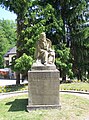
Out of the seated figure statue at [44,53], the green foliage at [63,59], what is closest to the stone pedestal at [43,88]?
the seated figure statue at [44,53]

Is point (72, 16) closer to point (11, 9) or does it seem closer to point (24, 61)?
point (11, 9)

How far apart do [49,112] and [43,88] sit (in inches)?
40.9

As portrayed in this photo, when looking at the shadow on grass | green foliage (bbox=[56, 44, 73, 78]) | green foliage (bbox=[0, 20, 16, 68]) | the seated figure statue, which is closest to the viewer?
Answer: the shadow on grass

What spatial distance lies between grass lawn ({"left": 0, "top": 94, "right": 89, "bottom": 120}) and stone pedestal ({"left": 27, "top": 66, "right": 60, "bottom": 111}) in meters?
0.42

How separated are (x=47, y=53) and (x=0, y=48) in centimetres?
4882

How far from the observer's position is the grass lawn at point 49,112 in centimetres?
888

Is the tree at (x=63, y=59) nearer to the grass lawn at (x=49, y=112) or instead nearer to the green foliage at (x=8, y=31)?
the grass lawn at (x=49, y=112)

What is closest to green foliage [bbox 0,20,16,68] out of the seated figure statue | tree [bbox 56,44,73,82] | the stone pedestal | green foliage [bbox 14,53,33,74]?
tree [bbox 56,44,73,82]

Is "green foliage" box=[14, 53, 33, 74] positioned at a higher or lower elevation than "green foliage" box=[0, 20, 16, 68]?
lower

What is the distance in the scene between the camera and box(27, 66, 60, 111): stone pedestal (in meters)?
10.2

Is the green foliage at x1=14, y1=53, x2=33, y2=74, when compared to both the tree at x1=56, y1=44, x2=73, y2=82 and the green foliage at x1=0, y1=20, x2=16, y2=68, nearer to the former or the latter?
the tree at x1=56, y1=44, x2=73, y2=82

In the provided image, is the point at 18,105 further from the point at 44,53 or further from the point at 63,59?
the point at 63,59

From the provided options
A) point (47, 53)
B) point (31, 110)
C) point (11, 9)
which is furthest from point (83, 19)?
point (31, 110)

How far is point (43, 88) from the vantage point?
1023 cm
